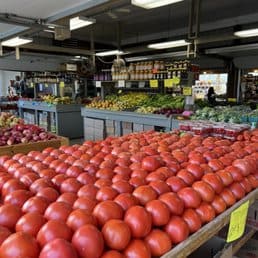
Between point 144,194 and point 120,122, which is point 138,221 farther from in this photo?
point 120,122

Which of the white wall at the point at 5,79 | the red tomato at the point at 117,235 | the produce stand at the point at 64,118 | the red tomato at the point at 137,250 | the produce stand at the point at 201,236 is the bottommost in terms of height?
the produce stand at the point at 64,118

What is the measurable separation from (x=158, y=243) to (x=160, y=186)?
38cm

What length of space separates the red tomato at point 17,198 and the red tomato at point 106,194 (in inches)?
13.4

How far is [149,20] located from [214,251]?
878 centimetres

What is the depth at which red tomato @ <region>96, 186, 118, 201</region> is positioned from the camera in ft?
4.55

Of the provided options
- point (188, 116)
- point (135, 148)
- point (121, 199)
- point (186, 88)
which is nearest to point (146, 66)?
point (186, 88)

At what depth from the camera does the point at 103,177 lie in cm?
171

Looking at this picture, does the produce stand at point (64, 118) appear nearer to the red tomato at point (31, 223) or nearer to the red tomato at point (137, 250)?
the red tomato at point (31, 223)

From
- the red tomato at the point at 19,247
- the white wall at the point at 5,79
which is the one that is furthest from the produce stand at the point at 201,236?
the white wall at the point at 5,79

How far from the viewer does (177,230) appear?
49.9 inches

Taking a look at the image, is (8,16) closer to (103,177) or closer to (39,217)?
(103,177)

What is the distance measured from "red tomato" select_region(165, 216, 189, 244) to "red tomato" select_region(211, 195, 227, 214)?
1.10 feet

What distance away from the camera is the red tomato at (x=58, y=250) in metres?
0.96

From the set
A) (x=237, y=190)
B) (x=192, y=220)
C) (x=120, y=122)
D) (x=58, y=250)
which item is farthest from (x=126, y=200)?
(x=120, y=122)
